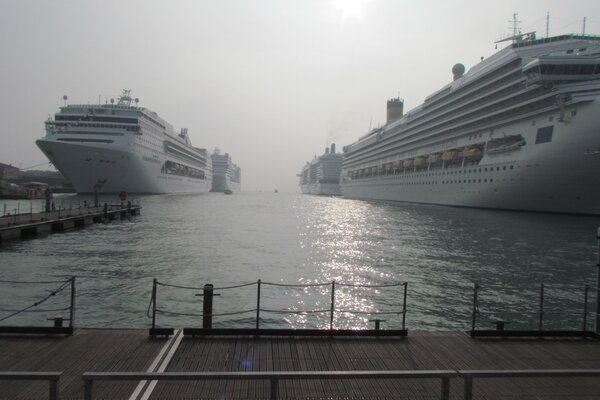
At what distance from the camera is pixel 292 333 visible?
321 inches

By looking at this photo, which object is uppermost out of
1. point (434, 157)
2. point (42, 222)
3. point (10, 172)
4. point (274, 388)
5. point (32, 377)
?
point (434, 157)

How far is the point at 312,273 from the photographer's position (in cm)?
2145

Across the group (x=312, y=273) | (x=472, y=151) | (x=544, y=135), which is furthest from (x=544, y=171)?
(x=312, y=273)

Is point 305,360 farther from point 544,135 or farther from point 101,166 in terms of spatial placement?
point 101,166

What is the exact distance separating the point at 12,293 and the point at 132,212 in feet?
119

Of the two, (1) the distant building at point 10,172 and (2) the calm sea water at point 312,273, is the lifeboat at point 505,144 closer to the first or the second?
(2) the calm sea water at point 312,273

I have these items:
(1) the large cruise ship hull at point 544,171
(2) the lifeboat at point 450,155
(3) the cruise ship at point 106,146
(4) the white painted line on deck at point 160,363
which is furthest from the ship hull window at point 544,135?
(3) the cruise ship at point 106,146

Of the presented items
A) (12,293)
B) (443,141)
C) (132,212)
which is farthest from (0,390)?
(443,141)

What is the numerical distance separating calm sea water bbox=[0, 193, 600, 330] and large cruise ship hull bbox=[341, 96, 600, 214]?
8.62m

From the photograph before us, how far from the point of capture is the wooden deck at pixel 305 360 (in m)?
5.94

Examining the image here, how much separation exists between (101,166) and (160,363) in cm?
7953

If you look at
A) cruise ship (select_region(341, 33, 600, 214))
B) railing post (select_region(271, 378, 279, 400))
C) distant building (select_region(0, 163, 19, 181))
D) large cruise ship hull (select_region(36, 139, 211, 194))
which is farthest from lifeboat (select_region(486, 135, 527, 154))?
distant building (select_region(0, 163, 19, 181))

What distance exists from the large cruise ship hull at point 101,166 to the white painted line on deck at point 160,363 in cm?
7577

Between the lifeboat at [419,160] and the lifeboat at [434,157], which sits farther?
the lifeboat at [419,160]
